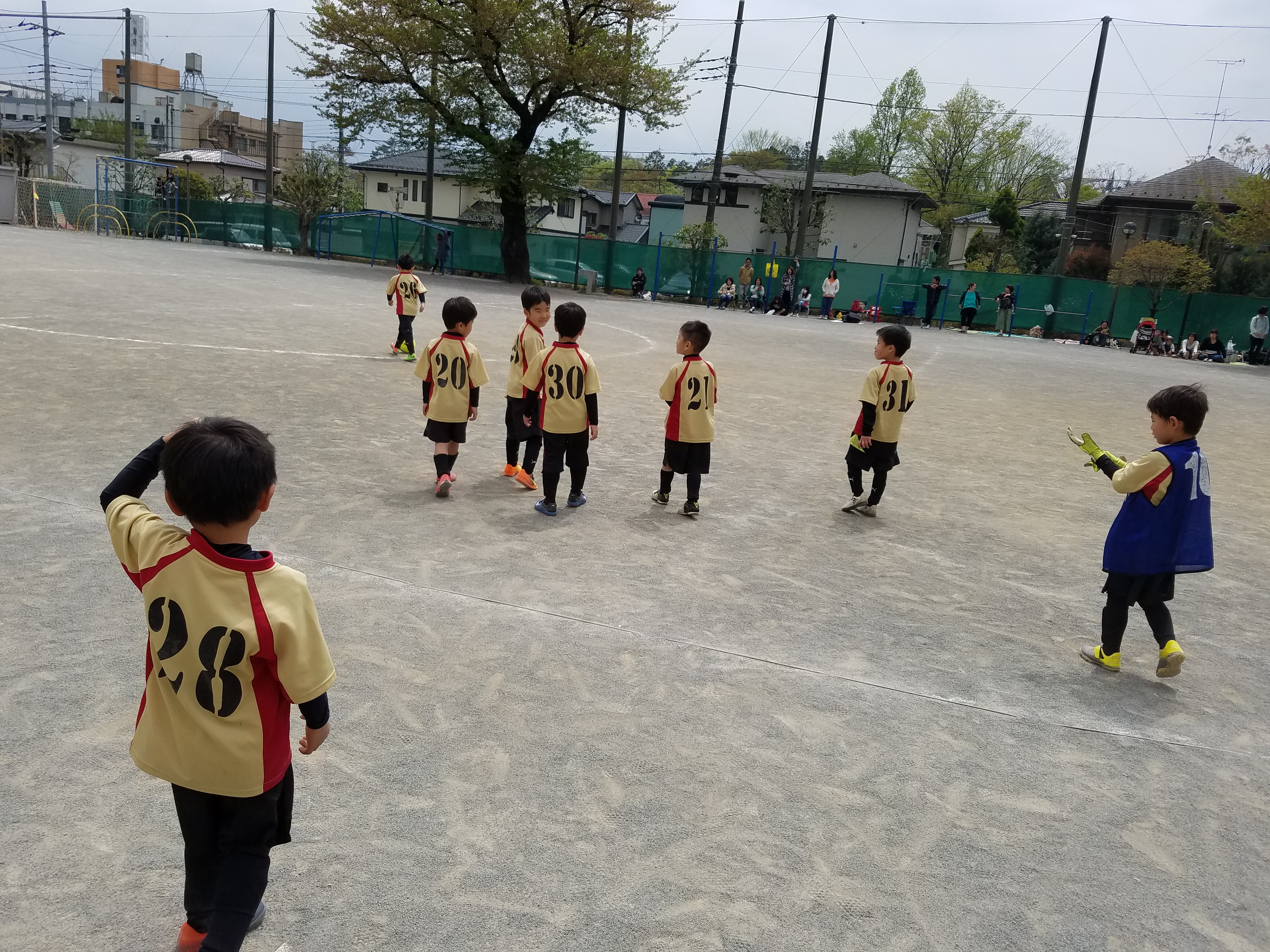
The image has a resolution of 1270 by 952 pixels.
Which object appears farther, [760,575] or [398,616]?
[760,575]

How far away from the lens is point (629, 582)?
5312 mm

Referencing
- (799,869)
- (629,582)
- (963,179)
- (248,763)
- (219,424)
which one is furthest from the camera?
(963,179)

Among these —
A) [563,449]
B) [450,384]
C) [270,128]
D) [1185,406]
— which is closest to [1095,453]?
[1185,406]

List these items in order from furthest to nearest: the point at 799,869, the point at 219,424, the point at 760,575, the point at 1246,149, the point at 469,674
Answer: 1. the point at 1246,149
2. the point at 760,575
3. the point at 469,674
4. the point at 799,869
5. the point at 219,424

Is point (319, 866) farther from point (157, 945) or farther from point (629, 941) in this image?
point (629, 941)

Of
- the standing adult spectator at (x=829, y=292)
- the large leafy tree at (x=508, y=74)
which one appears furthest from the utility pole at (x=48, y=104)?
the standing adult spectator at (x=829, y=292)

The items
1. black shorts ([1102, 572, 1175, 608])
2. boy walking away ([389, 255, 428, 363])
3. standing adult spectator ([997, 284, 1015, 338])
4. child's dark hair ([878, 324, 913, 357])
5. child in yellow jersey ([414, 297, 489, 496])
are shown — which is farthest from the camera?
standing adult spectator ([997, 284, 1015, 338])

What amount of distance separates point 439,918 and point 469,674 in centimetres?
147

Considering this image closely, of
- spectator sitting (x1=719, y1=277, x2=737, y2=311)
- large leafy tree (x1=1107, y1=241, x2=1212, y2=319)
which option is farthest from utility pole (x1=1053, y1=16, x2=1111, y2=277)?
spectator sitting (x1=719, y1=277, x2=737, y2=311)

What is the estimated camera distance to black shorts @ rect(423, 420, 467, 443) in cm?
666

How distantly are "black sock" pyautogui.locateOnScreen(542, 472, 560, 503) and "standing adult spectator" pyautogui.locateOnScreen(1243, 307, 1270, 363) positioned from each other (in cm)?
2759

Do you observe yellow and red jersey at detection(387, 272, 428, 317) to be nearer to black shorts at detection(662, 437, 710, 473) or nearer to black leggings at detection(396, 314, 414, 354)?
black leggings at detection(396, 314, 414, 354)

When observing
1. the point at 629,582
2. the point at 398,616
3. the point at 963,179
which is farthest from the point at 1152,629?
the point at 963,179

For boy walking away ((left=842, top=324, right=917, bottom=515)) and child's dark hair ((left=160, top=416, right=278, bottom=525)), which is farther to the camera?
boy walking away ((left=842, top=324, right=917, bottom=515))
